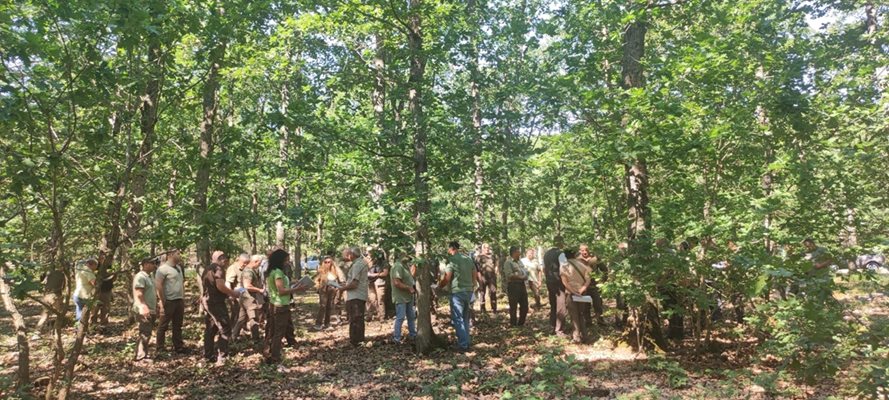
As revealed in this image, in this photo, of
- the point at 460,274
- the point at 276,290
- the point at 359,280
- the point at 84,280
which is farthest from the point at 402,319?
the point at 84,280

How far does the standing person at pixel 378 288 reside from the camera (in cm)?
1221

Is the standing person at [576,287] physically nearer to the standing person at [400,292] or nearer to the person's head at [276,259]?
the standing person at [400,292]

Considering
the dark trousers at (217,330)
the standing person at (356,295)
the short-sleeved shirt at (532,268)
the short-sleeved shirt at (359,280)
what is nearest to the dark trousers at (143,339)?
the dark trousers at (217,330)

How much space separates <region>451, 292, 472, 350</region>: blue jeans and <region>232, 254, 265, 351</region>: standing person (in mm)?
3772

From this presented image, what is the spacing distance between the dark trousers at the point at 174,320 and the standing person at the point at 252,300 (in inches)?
40.6

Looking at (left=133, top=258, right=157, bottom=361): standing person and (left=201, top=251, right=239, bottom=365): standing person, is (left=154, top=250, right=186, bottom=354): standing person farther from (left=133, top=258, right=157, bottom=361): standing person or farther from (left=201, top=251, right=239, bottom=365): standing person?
(left=201, top=251, right=239, bottom=365): standing person

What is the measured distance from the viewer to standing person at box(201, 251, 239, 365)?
8234 mm

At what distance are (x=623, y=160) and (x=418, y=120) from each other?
336 centimetres

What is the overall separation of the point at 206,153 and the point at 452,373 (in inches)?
265

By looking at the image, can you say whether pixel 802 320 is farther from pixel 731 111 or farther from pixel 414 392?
pixel 414 392

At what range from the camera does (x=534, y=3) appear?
1952 centimetres

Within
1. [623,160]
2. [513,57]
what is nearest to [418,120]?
[623,160]

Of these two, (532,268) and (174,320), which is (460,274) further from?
(174,320)

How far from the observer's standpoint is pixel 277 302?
26.9 feet
